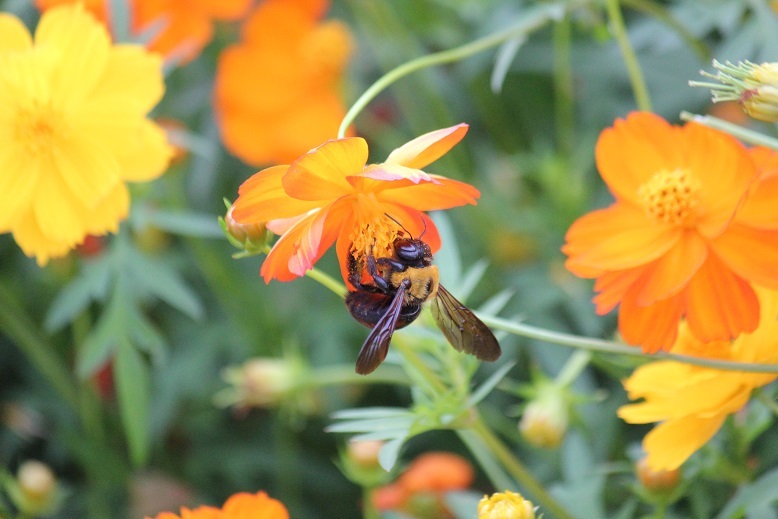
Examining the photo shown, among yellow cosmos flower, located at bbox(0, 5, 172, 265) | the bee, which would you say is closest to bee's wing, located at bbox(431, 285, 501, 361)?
the bee

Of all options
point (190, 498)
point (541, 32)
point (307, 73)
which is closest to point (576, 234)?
point (190, 498)

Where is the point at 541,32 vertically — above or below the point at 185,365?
above

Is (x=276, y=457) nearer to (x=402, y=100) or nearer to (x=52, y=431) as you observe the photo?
(x=52, y=431)

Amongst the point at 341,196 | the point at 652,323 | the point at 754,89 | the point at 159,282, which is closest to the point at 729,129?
the point at 754,89

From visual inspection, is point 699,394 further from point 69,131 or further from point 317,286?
point 317,286

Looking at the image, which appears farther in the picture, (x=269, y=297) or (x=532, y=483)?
(x=269, y=297)

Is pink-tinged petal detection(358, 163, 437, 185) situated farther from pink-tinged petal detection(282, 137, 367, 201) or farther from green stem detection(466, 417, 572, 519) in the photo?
green stem detection(466, 417, 572, 519)
